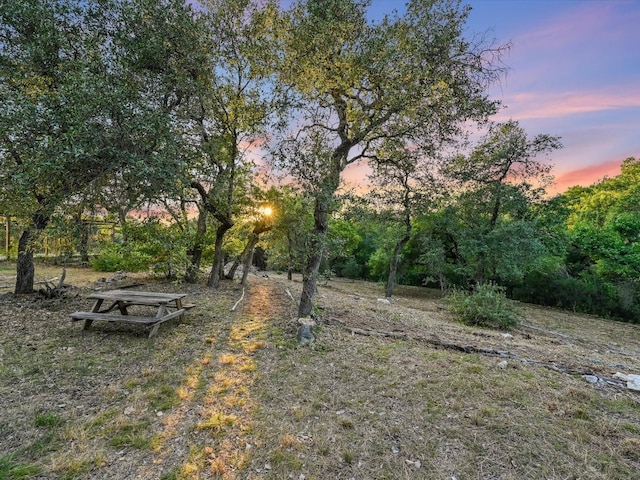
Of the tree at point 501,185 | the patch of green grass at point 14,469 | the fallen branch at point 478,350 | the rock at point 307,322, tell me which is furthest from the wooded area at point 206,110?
the tree at point 501,185

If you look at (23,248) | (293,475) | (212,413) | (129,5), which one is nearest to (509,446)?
(293,475)

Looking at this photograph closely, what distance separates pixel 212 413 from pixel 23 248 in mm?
7396

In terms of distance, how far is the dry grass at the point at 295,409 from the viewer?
2.25 meters

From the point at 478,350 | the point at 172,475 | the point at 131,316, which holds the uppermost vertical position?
the point at 131,316

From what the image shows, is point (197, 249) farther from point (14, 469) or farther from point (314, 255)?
point (14, 469)

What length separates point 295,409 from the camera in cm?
300

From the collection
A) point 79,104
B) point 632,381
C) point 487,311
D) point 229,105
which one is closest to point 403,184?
point 487,311

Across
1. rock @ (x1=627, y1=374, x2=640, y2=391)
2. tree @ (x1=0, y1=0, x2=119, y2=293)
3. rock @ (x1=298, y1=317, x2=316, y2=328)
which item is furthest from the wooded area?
rock @ (x1=627, y1=374, x2=640, y2=391)

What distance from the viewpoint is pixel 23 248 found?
6863 millimetres

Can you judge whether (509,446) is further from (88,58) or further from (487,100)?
(88,58)

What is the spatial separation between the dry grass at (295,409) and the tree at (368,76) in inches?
99.3

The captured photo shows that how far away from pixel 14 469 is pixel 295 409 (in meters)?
2.17

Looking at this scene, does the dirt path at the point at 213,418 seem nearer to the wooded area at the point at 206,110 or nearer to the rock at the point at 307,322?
the rock at the point at 307,322

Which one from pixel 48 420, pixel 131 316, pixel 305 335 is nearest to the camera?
pixel 48 420
